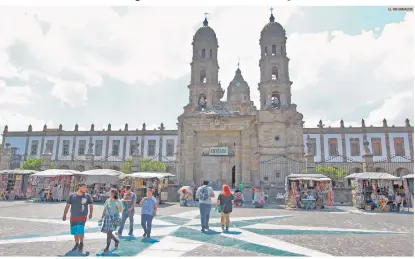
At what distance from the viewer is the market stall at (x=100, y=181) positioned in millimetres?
20109

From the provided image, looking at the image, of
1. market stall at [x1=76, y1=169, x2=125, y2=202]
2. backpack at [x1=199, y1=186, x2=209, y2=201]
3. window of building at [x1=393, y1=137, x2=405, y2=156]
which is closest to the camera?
backpack at [x1=199, y1=186, x2=209, y2=201]

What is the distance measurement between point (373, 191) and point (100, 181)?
1749cm

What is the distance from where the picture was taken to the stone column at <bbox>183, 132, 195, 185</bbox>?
20880 millimetres

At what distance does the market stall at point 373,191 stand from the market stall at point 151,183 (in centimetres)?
1202

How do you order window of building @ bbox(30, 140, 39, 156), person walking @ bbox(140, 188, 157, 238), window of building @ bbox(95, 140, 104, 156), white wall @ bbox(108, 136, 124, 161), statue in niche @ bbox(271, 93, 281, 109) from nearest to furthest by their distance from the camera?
person walking @ bbox(140, 188, 157, 238), statue in niche @ bbox(271, 93, 281, 109), white wall @ bbox(108, 136, 124, 161), window of building @ bbox(95, 140, 104, 156), window of building @ bbox(30, 140, 39, 156)

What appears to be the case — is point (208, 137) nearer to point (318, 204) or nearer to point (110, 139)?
point (318, 204)

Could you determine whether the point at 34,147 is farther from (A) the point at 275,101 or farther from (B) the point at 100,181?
(A) the point at 275,101

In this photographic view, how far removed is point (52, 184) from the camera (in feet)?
69.4

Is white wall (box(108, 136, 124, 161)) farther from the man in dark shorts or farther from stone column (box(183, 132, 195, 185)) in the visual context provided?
the man in dark shorts

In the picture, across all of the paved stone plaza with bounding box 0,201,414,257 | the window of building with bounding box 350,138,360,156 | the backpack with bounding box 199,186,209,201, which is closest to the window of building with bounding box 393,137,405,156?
the window of building with bounding box 350,138,360,156

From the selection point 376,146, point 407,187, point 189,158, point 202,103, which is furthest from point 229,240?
point 376,146

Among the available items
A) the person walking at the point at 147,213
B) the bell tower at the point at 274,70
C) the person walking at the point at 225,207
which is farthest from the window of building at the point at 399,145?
the person walking at the point at 147,213

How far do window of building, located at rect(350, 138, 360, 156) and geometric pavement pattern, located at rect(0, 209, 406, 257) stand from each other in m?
39.6

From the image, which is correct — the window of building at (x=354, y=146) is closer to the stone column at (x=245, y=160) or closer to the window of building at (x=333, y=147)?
the window of building at (x=333, y=147)
